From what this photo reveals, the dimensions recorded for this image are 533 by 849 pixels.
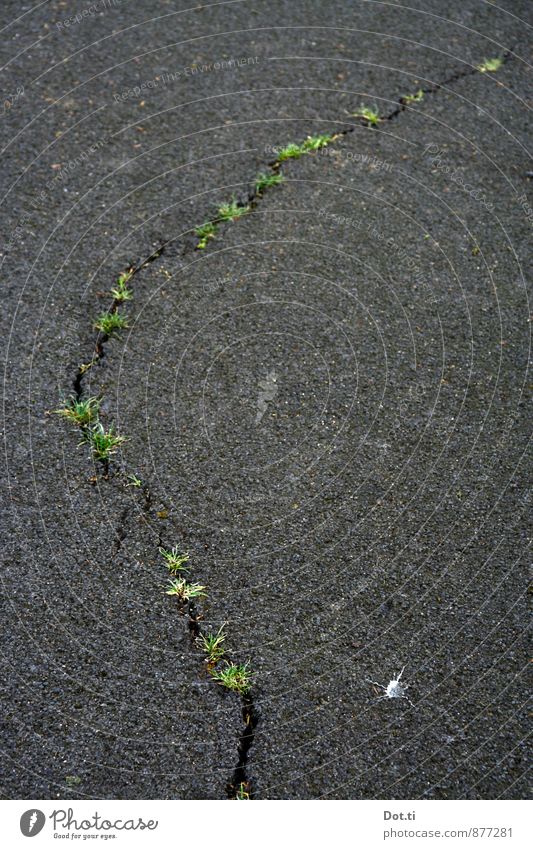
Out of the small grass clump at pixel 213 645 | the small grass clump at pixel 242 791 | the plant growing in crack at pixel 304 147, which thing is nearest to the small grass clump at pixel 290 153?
the plant growing in crack at pixel 304 147

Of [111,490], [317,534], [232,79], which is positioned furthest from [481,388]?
[232,79]

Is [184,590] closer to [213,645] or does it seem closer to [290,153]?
[213,645]

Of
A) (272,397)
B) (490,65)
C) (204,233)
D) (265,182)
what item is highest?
(490,65)

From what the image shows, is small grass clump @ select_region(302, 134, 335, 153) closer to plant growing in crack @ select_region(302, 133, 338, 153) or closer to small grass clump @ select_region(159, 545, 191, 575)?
plant growing in crack @ select_region(302, 133, 338, 153)

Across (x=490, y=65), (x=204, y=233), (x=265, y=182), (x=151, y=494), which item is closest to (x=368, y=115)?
(x=265, y=182)

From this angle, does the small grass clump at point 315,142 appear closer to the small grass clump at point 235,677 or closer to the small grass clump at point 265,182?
the small grass clump at point 265,182

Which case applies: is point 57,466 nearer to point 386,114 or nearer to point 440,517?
point 440,517

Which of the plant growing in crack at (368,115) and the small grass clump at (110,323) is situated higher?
the plant growing in crack at (368,115)
